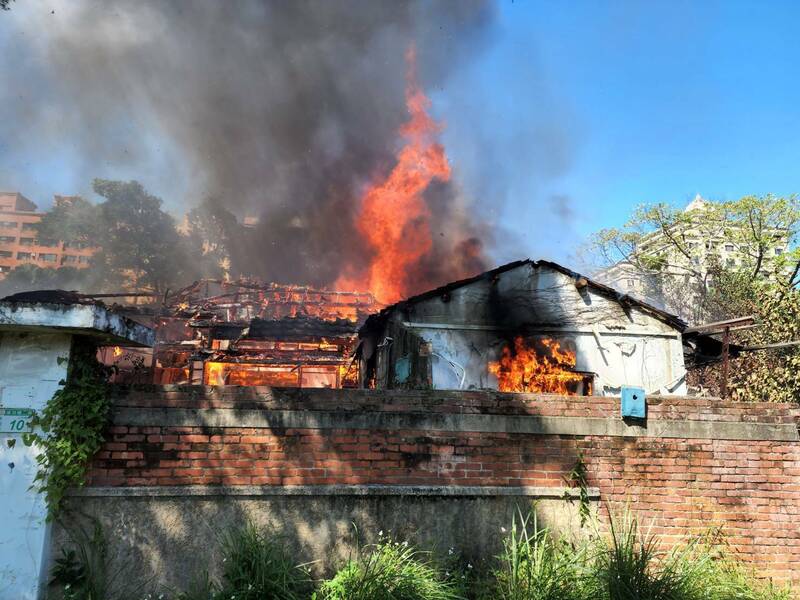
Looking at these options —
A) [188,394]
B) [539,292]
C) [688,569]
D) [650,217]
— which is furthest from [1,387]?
[650,217]

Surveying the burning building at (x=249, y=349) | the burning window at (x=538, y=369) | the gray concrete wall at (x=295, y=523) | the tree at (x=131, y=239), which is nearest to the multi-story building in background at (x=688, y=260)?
the burning window at (x=538, y=369)

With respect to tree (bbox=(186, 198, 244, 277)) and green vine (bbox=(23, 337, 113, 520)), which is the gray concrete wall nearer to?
green vine (bbox=(23, 337, 113, 520))

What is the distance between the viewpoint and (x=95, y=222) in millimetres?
35812

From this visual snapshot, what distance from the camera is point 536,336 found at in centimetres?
1244

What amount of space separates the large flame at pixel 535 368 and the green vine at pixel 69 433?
8665mm

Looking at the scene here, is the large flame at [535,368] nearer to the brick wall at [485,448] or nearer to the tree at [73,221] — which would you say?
the brick wall at [485,448]

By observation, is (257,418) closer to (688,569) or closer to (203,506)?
(203,506)

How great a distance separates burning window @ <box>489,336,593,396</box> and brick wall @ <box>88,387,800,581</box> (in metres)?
5.79

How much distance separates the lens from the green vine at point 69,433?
5.15 meters

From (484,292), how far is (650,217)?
2037cm

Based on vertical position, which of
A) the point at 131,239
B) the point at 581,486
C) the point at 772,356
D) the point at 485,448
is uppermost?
the point at 131,239

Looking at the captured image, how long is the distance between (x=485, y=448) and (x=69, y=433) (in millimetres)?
4446

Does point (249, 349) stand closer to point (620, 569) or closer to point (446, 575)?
point (446, 575)

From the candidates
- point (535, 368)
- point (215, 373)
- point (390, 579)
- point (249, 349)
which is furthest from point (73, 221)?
point (390, 579)
